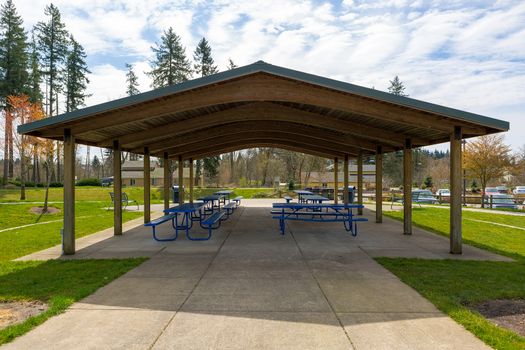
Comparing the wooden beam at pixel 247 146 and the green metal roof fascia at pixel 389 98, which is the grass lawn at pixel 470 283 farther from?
the wooden beam at pixel 247 146

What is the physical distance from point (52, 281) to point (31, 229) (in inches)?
305

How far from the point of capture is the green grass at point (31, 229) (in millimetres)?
8570

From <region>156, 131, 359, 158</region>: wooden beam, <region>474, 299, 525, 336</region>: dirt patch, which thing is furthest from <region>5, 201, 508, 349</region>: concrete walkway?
<region>156, 131, 359, 158</region>: wooden beam

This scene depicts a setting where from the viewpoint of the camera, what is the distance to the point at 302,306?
4449mm

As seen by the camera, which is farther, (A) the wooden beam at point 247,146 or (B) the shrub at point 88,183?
(B) the shrub at point 88,183

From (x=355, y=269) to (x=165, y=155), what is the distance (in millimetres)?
10694

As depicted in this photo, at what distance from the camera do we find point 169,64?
39875 mm

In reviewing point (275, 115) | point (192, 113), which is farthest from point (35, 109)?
point (275, 115)

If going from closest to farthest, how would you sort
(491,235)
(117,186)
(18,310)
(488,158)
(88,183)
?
(18,310) → (117,186) → (491,235) → (488,158) → (88,183)

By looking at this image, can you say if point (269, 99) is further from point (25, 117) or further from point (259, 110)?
Answer: point (25, 117)

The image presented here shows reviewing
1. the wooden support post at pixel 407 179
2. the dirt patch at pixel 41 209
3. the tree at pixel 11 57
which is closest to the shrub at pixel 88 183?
the tree at pixel 11 57

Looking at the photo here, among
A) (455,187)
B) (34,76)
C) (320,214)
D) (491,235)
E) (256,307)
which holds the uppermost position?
(34,76)

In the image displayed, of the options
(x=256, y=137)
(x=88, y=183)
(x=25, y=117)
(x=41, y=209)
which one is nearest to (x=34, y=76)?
(x=88, y=183)

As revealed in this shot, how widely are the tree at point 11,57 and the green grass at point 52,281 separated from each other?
3372cm
